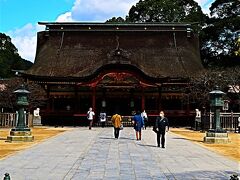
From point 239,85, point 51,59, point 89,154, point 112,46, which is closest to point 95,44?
point 112,46

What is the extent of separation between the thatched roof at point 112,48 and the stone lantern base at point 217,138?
651 inches

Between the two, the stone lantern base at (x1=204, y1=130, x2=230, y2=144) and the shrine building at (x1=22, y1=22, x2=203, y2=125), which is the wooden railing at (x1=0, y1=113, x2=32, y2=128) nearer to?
the shrine building at (x1=22, y1=22, x2=203, y2=125)

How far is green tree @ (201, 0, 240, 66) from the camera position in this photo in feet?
170

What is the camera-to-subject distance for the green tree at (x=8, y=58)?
62.4 meters

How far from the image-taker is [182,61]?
41.8 meters

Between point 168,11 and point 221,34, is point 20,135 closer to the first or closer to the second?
point 221,34

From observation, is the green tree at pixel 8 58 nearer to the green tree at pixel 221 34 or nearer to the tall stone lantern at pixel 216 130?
the green tree at pixel 221 34

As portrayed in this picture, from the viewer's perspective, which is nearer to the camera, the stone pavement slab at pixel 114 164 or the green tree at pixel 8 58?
the stone pavement slab at pixel 114 164

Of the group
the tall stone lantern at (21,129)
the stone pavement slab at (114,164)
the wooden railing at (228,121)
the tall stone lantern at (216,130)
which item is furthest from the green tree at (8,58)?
the stone pavement slab at (114,164)

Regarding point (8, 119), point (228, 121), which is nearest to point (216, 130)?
point (228, 121)

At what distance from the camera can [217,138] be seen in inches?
842

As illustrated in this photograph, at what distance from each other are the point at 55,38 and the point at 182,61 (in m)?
14.2

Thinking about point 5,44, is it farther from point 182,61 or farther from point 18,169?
point 18,169

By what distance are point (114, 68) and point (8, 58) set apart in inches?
1349
